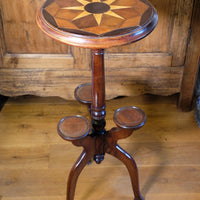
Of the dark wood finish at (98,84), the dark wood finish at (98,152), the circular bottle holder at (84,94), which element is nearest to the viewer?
the dark wood finish at (98,84)

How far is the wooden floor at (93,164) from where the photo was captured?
Answer: 1285 millimetres

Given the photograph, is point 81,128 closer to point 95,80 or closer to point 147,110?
point 95,80

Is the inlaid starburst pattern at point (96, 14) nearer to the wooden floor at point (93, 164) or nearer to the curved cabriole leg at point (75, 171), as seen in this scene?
the curved cabriole leg at point (75, 171)

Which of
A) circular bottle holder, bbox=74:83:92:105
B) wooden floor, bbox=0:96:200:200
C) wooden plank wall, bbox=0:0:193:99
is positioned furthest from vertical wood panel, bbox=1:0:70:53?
wooden floor, bbox=0:96:200:200

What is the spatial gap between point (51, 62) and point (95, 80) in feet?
1.86

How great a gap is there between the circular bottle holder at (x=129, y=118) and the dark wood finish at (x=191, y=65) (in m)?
0.59

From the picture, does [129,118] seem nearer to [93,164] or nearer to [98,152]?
[98,152]

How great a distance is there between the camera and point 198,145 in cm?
151

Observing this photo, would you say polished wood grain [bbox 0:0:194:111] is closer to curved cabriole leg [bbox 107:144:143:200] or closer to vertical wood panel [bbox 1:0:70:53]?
vertical wood panel [bbox 1:0:70:53]

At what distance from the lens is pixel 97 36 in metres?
0.84

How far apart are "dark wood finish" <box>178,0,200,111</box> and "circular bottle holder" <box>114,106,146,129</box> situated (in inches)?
23.3

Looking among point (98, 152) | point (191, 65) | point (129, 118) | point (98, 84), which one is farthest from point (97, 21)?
point (191, 65)

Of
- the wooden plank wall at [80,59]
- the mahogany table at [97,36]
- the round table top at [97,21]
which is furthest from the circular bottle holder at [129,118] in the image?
the wooden plank wall at [80,59]

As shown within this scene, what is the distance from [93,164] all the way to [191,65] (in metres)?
0.74
